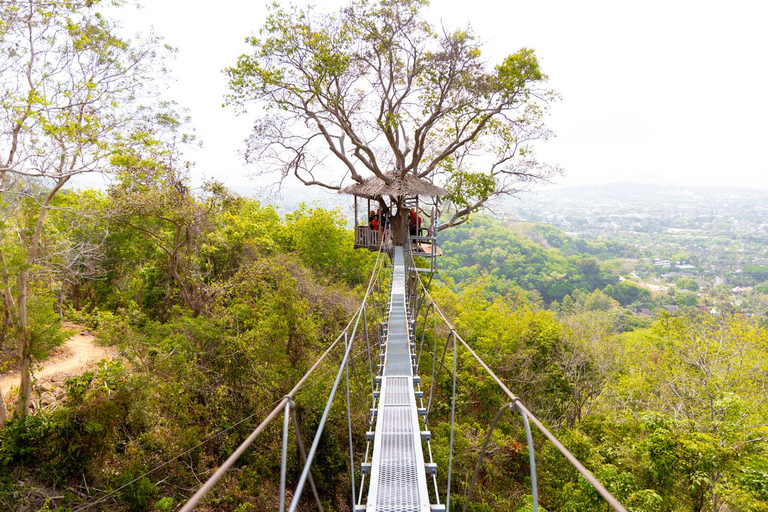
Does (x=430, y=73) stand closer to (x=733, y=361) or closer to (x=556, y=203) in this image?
(x=733, y=361)

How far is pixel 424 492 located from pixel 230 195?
375 inches

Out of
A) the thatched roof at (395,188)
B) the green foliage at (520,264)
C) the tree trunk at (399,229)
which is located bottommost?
the green foliage at (520,264)

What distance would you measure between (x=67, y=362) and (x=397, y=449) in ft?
25.5

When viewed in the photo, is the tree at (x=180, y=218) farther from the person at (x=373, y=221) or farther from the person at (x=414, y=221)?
the person at (x=414, y=221)

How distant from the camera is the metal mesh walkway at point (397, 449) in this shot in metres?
2.18

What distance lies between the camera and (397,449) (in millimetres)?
2678

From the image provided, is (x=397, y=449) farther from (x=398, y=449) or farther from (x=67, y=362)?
A: (x=67, y=362)

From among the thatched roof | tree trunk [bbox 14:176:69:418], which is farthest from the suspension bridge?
the thatched roof

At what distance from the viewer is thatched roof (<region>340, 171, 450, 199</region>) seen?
384 inches

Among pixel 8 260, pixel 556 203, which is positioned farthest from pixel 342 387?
pixel 556 203

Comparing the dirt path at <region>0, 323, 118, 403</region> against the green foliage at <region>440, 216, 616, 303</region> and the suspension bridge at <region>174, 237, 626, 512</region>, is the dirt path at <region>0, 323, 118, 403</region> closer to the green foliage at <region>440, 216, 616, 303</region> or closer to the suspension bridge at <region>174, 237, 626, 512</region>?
the suspension bridge at <region>174, 237, 626, 512</region>

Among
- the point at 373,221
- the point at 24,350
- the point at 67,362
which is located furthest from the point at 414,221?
the point at 24,350

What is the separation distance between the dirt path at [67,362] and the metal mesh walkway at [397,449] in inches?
199

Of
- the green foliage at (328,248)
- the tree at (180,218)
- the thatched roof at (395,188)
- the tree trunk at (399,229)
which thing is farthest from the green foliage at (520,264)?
the tree at (180,218)
